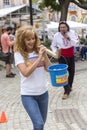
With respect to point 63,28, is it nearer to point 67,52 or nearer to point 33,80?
point 67,52

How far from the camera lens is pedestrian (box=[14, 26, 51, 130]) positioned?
5000 millimetres

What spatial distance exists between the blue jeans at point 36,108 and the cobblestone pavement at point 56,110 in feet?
6.15

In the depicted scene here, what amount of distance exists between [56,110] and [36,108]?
3.39 m

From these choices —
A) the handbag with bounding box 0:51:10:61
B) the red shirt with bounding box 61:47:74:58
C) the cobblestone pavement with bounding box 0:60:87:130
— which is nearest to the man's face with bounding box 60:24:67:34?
the red shirt with bounding box 61:47:74:58

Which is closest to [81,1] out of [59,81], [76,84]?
[76,84]

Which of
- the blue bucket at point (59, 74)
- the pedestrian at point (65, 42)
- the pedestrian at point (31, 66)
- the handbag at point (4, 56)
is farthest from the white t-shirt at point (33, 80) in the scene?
the handbag at point (4, 56)

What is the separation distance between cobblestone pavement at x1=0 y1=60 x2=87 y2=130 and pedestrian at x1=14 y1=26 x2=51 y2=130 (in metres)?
2.06

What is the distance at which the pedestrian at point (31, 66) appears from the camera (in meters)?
5.00

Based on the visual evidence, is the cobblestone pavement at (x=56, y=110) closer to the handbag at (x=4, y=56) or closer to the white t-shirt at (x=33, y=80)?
the white t-shirt at (x=33, y=80)

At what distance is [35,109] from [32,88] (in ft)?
0.83

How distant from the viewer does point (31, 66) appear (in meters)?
4.95

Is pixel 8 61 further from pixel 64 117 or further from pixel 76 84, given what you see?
pixel 64 117

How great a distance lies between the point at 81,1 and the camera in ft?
73.3

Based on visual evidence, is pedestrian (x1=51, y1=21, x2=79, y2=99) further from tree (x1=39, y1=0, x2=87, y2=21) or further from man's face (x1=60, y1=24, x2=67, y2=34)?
tree (x1=39, y1=0, x2=87, y2=21)
